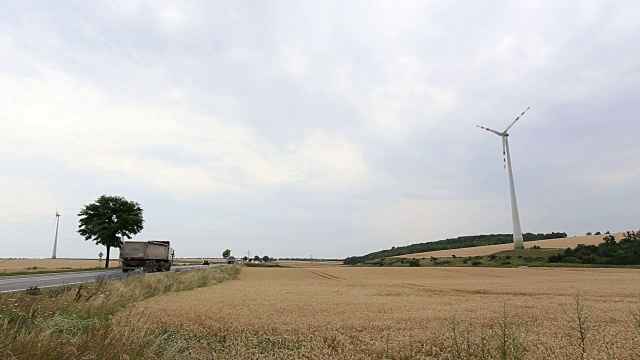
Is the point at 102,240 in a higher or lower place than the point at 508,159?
lower

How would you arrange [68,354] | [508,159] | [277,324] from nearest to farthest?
[68,354]
[277,324]
[508,159]

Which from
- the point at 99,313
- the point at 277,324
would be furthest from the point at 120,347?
the point at 99,313

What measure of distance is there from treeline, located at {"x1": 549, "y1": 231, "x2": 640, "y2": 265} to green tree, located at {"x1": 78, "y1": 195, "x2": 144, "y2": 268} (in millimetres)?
77517

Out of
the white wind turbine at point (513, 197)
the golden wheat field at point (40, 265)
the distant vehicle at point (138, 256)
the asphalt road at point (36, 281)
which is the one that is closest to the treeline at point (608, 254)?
the white wind turbine at point (513, 197)

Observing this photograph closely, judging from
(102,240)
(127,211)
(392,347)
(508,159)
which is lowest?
(392,347)

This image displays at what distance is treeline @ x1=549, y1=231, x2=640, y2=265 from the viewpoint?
7512cm

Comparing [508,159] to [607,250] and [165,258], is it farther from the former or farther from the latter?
[165,258]

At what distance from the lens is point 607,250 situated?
268ft

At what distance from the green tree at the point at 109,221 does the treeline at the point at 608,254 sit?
77517 millimetres

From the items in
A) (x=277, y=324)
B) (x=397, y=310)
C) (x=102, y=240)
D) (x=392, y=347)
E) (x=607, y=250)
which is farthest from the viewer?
(x=607, y=250)

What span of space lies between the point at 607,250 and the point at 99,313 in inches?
3685

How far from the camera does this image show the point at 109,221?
6294cm

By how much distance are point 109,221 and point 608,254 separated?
88776 mm

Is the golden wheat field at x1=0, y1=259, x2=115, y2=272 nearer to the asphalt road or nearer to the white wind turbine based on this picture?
the asphalt road
